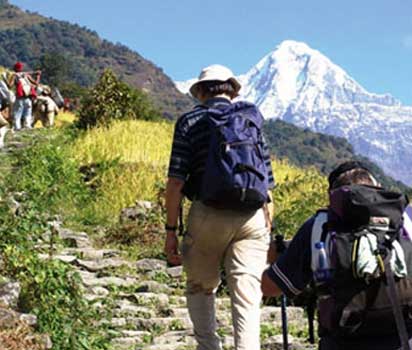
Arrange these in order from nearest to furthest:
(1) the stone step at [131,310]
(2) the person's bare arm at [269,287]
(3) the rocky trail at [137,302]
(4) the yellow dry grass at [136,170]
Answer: (2) the person's bare arm at [269,287], (3) the rocky trail at [137,302], (1) the stone step at [131,310], (4) the yellow dry grass at [136,170]

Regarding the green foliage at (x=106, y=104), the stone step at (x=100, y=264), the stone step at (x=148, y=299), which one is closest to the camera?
the stone step at (x=148, y=299)

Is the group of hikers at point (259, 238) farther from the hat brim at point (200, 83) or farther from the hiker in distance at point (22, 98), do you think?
the hiker in distance at point (22, 98)

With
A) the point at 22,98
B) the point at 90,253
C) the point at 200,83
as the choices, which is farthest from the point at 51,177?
the point at 200,83

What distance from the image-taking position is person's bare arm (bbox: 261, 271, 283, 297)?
11.8 feet

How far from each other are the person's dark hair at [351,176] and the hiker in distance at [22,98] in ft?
56.9

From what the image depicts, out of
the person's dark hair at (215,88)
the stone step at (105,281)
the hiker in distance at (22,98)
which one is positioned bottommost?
the stone step at (105,281)

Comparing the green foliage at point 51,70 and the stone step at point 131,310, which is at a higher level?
the green foliage at point 51,70

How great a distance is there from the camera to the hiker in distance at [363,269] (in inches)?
126

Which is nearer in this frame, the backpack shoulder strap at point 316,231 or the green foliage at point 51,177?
the backpack shoulder strap at point 316,231

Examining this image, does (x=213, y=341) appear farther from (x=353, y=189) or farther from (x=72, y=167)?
(x=72, y=167)

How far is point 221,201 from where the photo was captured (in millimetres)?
4629

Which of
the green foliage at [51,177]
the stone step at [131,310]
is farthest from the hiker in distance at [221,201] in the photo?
the green foliage at [51,177]

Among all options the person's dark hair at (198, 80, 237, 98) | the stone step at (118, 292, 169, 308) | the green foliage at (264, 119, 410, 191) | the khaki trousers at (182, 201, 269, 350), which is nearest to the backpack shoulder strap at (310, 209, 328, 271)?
the khaki trousers at (182, 201, 269, 350)

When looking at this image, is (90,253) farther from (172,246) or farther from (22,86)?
(22,86)
